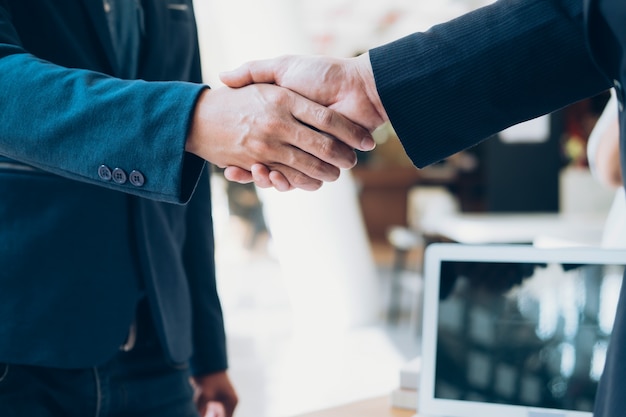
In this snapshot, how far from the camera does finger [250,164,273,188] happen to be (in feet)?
3.30

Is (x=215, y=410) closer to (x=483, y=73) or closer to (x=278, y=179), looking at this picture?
(x=278, y=179)

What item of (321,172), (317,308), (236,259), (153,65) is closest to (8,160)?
(153,65)

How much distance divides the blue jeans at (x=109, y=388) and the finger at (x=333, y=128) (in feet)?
1.60

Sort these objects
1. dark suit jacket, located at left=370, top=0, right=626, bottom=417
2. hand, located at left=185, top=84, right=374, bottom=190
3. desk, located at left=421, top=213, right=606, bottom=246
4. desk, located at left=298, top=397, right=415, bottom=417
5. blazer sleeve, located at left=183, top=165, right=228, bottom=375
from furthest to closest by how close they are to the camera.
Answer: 1. desk, located at left=421, top=213, right=606, bottom=246
2. blazer sleeve, located at left=183, top=165, right=228, bottom=375
3. desk, located at left=298, top=397, right=415, bottom=417
4. hand, located at left=185, top=84, right=374, bottom=190
5. dark suit jacket, located at left=370, top=0, right=626, bottom=417

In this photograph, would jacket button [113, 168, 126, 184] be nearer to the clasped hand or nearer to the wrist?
the clasped hand

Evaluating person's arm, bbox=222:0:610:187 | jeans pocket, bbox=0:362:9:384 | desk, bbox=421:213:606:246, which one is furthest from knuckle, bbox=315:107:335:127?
desk, bbox=421:213:606:246

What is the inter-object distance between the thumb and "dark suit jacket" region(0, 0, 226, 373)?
13cm

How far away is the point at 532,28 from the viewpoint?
2.69 feet

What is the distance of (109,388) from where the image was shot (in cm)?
105

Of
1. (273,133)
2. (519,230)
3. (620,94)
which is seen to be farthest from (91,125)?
(519,230)

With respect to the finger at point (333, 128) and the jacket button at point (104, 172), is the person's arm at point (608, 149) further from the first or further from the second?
the jacket button at point (104, 172)

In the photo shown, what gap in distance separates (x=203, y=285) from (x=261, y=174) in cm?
43

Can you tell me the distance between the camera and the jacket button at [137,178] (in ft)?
2.95

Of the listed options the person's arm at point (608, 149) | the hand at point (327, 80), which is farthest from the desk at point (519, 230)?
the hand at point (327, 80)
